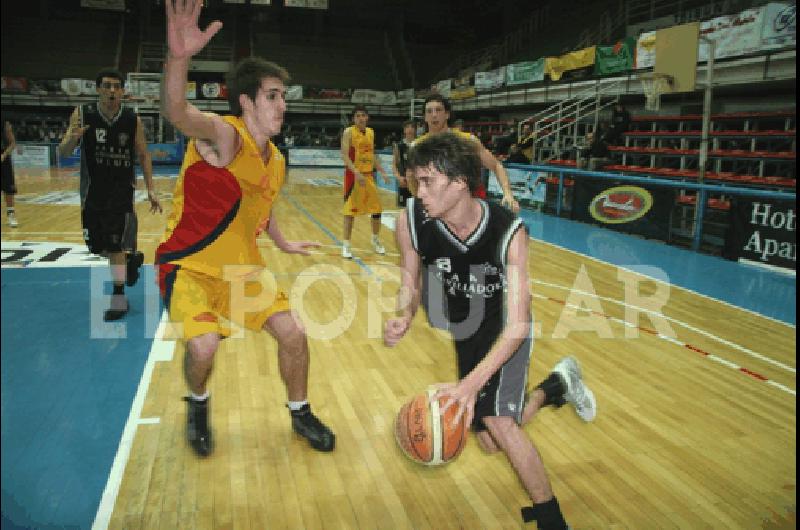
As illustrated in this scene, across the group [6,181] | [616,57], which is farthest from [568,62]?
[6,181]

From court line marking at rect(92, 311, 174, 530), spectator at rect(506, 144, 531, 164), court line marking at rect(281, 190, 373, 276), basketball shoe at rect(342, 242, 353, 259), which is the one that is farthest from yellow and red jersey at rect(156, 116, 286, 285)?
spectator at rect(506, 144, 531, 164)

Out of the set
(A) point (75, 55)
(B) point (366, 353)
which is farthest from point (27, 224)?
(A) point (75, 55)

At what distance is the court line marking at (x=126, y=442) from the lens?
2822 mm

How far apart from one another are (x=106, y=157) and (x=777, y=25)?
12836 millimetres

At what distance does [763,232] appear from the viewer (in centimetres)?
853

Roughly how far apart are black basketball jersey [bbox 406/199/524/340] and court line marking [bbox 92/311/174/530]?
184 centimetres

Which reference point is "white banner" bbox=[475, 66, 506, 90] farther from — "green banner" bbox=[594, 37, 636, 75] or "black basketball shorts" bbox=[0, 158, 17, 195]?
"black basketball shorts" bbox=[0, 158, 17, 195]

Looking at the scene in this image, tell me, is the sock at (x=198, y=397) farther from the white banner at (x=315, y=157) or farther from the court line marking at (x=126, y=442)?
the white banner at (x=315, y=157)

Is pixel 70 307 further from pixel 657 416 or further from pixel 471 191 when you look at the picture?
pixel 657 416

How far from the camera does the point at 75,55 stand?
31625 millimetres

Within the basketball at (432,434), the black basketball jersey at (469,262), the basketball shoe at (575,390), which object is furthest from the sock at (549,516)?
the basketball shoe at (575,390)

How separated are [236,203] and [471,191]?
4.14ft

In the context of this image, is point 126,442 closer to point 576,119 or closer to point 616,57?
point 576,119

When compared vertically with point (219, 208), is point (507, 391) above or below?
below
